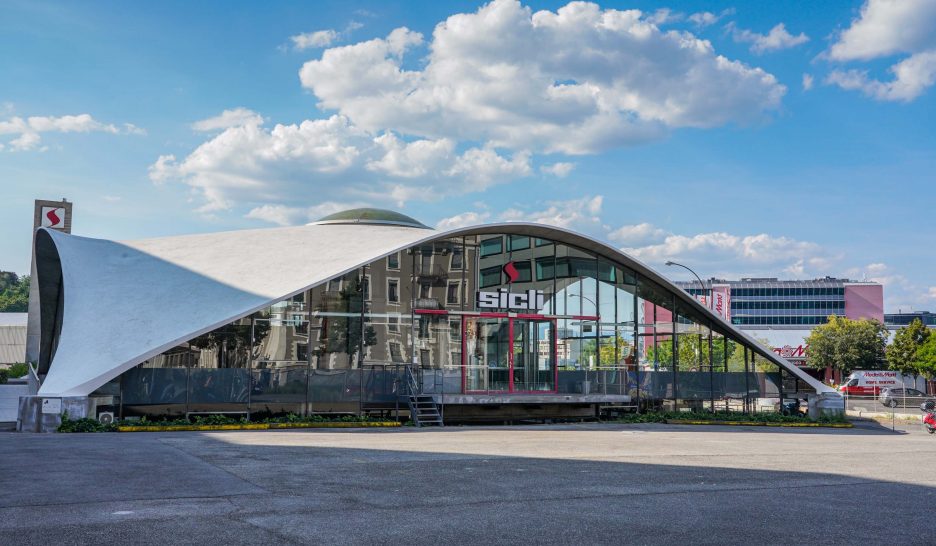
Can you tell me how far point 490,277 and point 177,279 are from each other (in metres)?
10.2

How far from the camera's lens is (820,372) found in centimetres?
9050

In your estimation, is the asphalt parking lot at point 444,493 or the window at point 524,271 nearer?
the asphalt parking lot at point 444,493

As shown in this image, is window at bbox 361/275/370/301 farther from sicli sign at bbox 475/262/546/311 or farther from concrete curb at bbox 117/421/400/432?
sicli sign at bbox 475/262/546/311

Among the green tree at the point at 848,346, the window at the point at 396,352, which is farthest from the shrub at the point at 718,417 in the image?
the green tree at the point at 848,346

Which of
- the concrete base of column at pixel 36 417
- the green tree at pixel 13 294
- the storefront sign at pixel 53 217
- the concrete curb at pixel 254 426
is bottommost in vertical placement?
the concrete curb at pixel 254 426

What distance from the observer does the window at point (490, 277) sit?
2942 centimetres

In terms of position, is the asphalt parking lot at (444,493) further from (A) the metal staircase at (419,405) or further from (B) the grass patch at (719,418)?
(B) the grass patch at (719,418)

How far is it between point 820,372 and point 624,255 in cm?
6779

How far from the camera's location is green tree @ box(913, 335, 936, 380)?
69.3 metres

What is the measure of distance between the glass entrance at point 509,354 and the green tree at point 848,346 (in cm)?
6398

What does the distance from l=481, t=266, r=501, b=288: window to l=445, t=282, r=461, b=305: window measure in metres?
1.03

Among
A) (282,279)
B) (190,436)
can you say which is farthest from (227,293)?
(190,436)

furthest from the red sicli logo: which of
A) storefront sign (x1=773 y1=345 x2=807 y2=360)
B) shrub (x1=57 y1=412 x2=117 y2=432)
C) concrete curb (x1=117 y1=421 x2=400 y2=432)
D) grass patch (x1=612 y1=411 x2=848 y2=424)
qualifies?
storefront sign (x1=773 y1=345 x2=807 y2=360)

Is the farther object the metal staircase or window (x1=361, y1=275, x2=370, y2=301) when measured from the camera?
window (x1=361, y1=275, x2=370, y2=301)
